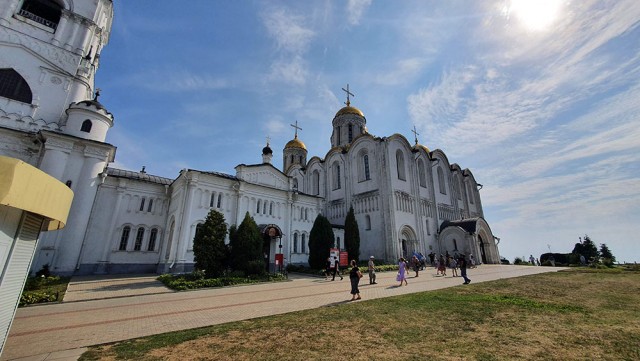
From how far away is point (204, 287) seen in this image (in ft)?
46.8

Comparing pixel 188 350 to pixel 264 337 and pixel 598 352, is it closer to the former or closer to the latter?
pixel 264 337

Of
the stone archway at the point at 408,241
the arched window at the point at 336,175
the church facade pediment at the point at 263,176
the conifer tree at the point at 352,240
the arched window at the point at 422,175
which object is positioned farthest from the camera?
the arched window at the point at 336,175

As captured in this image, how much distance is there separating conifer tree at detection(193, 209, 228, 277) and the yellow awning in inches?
457

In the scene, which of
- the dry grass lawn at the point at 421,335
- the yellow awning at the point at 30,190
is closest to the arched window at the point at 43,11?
the yellow awning at the point at 30,190

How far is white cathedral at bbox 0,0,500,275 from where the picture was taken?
18844 millimetres

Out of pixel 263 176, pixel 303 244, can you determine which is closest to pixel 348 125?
pixel 263 176

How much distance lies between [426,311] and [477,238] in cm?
2605

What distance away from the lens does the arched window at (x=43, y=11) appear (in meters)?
22.2

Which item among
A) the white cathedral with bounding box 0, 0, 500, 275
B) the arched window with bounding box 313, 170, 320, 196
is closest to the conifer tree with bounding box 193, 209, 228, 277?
the white cathedral with bounding box 0, 0, 500, 275

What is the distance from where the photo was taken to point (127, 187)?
71.8 ft

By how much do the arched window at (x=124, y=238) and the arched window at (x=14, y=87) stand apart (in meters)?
11.9

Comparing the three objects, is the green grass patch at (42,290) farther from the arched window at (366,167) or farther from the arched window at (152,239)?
the arched window at (366,167)

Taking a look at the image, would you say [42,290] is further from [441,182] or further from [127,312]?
[441,182]

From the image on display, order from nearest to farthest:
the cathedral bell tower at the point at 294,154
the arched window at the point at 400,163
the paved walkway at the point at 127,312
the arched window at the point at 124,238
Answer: the paved walkway at the point at 127,312 → the arched window at the point at 124,238 → the arched window at the point at 400,163 → the cathedral bell tower at the point at 294,154
